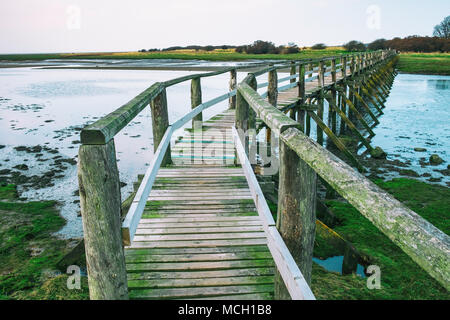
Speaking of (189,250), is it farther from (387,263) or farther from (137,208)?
(387,263)

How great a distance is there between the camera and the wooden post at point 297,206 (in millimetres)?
1832

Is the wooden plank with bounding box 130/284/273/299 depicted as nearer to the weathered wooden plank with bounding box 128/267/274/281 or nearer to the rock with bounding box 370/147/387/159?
the weathered wooden plank with bounding box 128/267/274/281

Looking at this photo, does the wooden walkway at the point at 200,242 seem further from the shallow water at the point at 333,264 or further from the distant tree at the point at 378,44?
the distant tree at the point at 378,44

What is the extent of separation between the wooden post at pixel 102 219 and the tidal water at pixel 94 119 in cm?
695

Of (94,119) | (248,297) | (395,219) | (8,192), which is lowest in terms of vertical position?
(8,192)

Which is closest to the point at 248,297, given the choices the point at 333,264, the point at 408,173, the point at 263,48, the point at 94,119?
the point at 333,264

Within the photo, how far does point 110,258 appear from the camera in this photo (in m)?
1.90

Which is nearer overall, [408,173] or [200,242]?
[200,242]

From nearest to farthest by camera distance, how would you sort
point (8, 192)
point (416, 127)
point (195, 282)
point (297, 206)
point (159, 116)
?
point (297, 206)
point (195, 282)
point (159, 116)
point (8, 192)
point (416, 127)

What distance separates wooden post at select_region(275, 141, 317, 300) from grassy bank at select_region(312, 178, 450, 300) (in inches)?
127

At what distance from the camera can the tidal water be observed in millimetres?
12250

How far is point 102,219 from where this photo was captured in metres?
1.82

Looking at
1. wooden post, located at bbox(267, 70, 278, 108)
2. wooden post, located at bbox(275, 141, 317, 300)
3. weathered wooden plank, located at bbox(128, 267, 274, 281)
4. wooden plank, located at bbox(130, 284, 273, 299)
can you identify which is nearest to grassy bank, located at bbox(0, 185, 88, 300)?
weathered wooden plank, located at bbox(128, 267, 274, 281)

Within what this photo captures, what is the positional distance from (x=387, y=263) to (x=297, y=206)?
5.44 meters
